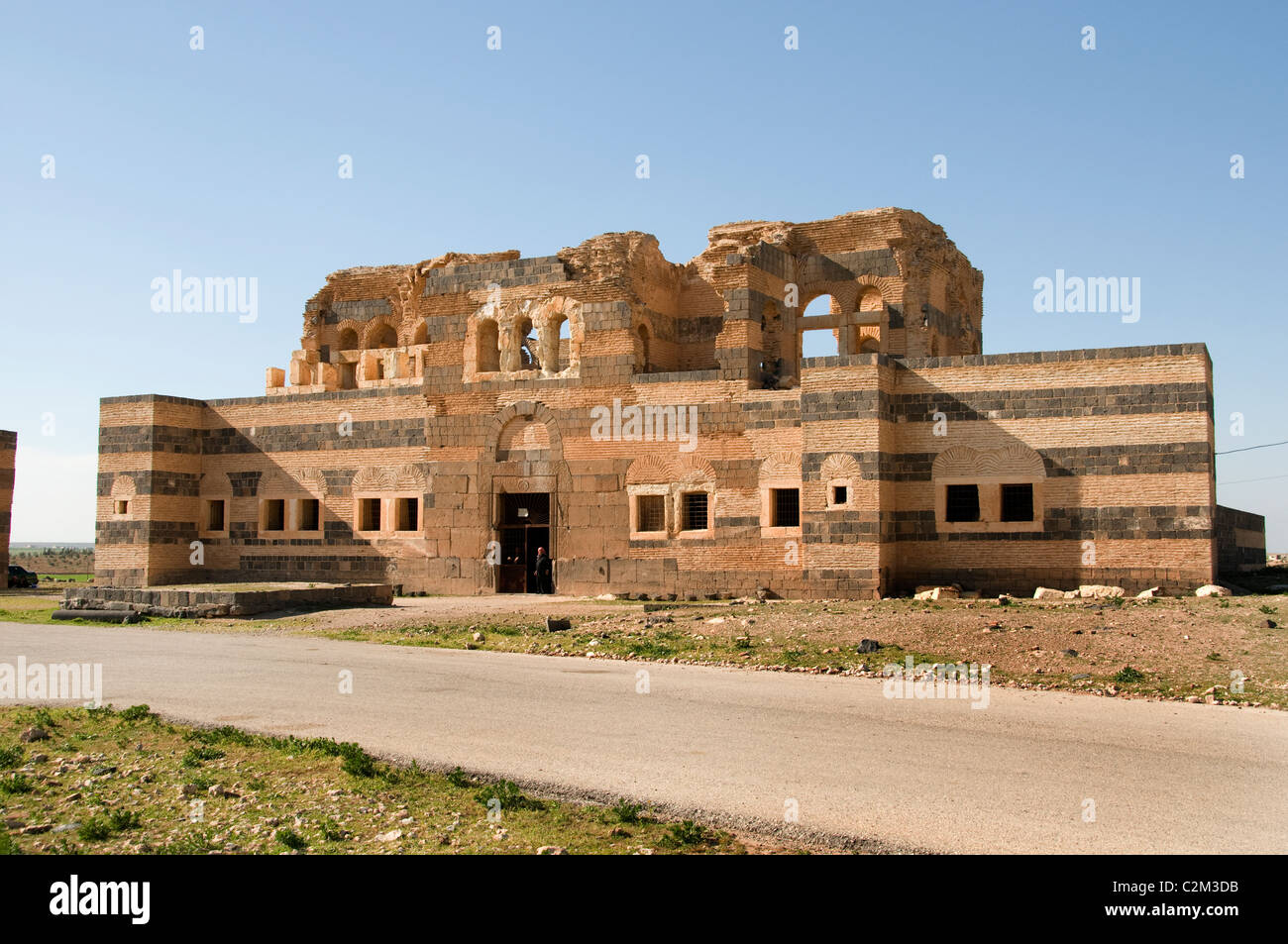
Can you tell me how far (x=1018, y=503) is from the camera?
840 inches

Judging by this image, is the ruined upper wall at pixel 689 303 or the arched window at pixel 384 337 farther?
the arched window at pixel 384 337

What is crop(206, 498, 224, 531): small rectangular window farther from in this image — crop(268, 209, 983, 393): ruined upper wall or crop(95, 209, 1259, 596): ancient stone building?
crop(268, 209, 983, 393): ruined upper wall

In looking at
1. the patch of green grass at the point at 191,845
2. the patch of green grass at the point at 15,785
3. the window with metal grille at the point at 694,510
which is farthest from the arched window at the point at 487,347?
the patch of green grass at the point at 191,845

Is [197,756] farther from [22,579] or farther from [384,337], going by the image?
[22,579]

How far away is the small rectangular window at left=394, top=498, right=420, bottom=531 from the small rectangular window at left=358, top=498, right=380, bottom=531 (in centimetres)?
74

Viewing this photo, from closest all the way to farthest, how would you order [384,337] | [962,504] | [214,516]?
[962,504] → [214,516] → [384,337]

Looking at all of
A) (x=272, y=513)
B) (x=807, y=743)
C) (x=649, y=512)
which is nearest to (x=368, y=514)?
(x=272, y=513)

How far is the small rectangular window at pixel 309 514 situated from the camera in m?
28.1

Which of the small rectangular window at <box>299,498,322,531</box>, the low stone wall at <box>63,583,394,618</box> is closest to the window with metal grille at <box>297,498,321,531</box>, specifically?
the small rectangular window at <box>299,498,322,531</box>

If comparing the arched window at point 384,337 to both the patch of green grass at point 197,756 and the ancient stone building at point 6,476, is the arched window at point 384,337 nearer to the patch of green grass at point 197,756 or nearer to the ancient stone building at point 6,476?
the ancient stone building at point 6,476

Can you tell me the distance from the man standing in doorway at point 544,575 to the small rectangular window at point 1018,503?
10.2m

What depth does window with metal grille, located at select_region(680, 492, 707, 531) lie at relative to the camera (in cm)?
2373

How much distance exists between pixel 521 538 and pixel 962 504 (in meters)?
10.4
